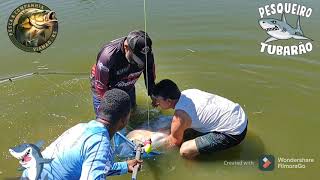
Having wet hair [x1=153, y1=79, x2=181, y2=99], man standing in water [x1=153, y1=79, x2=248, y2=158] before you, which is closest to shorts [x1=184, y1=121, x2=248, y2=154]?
man standing in water [x1=153, y1=79, x2=248, y2=158]

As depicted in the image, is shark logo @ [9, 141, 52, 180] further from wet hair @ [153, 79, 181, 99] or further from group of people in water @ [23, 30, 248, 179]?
wet hair @ [153, 79, 181, 99]

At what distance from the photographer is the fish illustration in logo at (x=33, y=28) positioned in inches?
301

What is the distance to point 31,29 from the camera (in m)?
7.65

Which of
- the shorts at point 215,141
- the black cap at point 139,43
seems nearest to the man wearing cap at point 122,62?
the black cap at point 139,43

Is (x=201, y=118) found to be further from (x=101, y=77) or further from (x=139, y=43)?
(x=101, y=77)

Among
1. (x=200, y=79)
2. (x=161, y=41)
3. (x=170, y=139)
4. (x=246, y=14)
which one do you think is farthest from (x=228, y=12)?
(x=170, y=139)

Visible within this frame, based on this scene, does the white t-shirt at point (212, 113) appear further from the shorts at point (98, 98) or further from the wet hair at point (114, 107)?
the wet hair at point (114, 107)

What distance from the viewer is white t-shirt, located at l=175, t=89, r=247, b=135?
5.12 m

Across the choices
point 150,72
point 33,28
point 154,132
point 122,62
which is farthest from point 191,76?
point 33,28

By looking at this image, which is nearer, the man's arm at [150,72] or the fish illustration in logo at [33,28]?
the man's arm at [150,72]

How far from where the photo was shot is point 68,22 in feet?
32.9

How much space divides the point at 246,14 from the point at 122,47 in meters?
5.22

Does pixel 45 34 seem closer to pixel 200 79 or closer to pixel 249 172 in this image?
pixel 200 79

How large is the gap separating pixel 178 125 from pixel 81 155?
6.88ft
